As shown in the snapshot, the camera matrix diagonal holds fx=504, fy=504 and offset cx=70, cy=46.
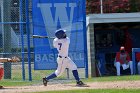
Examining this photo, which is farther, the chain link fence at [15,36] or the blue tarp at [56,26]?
the blue tarp at [56,26]

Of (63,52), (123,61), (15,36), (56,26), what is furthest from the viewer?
(123,61)

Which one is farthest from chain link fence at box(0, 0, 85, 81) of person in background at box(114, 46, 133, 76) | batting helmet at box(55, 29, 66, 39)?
batting helmet at box(55, 29, 66, 39)

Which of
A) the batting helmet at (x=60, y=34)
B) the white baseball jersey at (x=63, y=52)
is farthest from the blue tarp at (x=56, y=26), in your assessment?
the batting helmet at (x=60, y=34)

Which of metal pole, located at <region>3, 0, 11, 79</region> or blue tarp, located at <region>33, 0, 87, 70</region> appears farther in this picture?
metal pole, located at <region>3, 0, 11, 79</region>

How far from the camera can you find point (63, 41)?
1559cm

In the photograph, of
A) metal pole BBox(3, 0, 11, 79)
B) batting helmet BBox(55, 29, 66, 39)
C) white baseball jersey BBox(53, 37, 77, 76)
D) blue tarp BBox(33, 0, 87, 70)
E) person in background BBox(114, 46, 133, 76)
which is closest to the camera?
batting helmet BBox(55, 29, 66, 39)

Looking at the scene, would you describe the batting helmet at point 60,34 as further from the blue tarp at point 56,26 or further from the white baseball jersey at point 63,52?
the blue tarp at point 56,26

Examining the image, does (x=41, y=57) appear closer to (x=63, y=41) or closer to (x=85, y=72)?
(x=85, y=72)

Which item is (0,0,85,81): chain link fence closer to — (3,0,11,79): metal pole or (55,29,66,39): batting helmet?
(3,0,11,79): metal pole

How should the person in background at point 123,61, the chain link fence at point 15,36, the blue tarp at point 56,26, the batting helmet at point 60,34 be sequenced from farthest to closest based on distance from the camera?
the person in background at point 123,61
the blue tarp at point 56,26
the chain link fence at point 15,36
the batting helmet at point 60,34

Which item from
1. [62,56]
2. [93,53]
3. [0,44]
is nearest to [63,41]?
[62,56]

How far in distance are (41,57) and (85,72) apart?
1.84 metres

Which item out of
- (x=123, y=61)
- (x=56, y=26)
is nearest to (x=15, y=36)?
(x=56, y=26)

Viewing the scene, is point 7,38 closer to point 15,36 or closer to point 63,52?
point 15,36
